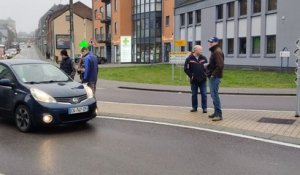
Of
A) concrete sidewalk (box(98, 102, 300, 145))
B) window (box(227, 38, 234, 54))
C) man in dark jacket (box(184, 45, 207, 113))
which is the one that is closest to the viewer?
concrete sidewalk (box(98, 102, 300, 145))

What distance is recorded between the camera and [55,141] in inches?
313

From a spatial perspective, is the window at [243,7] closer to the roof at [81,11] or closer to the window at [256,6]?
the window at [256,6]

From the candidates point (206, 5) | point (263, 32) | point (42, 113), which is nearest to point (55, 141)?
point (42, 113)

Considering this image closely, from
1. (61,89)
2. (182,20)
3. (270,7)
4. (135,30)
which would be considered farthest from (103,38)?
(61,89)

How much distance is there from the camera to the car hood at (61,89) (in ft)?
28.4

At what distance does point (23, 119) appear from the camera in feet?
28.8

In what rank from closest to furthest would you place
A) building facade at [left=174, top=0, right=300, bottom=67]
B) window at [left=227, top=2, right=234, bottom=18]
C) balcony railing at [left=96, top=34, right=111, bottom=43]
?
building facade at [left=174, top=0, right=300, bottom=67] < window at [left=227, top=2, right=234, bottom=18] < balcony railing at [left=96, top=34, right=111, bottom=43]

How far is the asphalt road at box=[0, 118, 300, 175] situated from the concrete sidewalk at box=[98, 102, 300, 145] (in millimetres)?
610

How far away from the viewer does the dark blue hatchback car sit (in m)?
8.50

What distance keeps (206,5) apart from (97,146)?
113 feet

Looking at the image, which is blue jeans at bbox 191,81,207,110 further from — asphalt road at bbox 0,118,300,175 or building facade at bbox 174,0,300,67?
building facade at bbox 174,0,300,67

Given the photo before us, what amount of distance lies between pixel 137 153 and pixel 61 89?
103 inches

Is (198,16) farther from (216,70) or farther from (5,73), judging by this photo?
(5,73)

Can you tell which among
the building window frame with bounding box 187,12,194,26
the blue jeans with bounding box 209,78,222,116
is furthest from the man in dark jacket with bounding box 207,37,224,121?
the building window frame with bounding box 187,12,194,26
